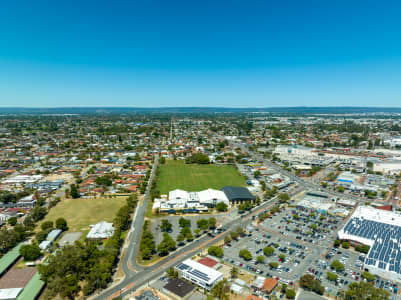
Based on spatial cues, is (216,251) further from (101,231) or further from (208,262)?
(101,231)

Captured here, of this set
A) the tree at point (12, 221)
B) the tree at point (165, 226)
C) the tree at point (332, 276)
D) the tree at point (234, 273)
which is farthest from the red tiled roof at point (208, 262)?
the tree at point (12, 221)

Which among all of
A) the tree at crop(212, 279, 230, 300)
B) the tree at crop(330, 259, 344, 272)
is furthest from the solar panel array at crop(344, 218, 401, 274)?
the tree at crop(212, 279, 230, 300)

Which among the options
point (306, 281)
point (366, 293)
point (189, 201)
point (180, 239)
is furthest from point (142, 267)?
point (366, 293)

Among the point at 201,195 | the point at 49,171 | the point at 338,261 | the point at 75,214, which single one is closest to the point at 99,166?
the point at 49,171

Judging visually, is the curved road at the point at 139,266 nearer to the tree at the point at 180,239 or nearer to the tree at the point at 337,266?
the tree at the point at 180,239

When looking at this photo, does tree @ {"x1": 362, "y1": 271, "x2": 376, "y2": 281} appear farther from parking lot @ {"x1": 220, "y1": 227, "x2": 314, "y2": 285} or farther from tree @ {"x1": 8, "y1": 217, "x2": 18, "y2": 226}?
tree @ {"x1": 8, "y1": 217, "x2": 18, "y2": 226}

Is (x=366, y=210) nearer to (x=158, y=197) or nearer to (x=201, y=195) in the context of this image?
(x=201, y=195)
